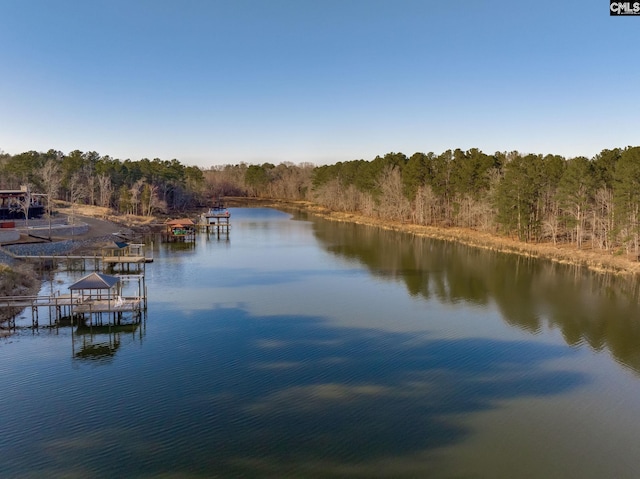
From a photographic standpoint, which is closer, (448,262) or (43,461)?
(43,461)

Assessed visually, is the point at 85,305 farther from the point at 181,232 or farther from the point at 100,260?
the point at 181,232

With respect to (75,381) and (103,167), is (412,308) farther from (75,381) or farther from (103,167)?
(103,167)

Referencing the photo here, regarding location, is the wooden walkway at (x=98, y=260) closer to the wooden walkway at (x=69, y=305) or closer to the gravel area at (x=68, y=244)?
the gravel area at (x=68, y=244)

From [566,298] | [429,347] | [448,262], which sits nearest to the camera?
[429,347]

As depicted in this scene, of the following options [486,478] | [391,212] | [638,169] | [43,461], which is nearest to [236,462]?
[43,461]

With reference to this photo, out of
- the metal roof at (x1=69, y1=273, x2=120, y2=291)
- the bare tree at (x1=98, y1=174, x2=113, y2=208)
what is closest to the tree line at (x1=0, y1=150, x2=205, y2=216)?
the bare tree at (x1=98, y1=174, x2=113, y2=208)

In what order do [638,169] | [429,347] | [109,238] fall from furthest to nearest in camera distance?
1. [109,238]
2. [638,169]
3. [429,347]

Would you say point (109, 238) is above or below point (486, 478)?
above

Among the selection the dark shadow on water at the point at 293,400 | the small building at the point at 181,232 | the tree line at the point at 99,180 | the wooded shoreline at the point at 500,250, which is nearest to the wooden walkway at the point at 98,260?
the wooded shoreline at the point at 500,250
